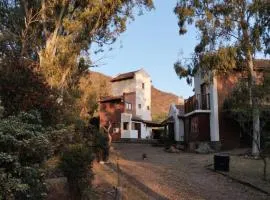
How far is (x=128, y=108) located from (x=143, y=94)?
29.0 ft

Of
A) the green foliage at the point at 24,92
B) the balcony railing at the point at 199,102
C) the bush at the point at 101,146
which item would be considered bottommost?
the bush at the point at 101,146

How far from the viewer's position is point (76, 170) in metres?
12.0

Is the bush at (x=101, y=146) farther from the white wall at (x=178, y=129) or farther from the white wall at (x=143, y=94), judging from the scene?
the white wall at (x=143, y=94)

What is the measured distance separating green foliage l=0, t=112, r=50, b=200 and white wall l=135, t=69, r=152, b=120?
56406 mm

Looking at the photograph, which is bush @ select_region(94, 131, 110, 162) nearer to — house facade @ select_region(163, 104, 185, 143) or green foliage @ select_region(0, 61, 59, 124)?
green foliage @ select_region(0, 61, 59, 124)

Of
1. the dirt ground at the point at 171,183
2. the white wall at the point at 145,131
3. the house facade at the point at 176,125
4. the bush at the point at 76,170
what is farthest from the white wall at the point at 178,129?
the bush at the point at 76,170

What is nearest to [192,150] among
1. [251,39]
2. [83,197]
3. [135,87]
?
[251,39]

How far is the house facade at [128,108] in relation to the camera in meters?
58.8

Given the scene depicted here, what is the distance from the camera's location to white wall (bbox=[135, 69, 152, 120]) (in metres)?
67.2

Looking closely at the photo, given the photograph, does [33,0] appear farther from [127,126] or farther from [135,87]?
[135,87]

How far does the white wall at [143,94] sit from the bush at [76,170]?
53.7 metres

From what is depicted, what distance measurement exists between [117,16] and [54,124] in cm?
→ 1635

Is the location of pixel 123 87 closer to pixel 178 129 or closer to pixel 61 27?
pixel 178 129

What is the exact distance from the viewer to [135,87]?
221 feet
